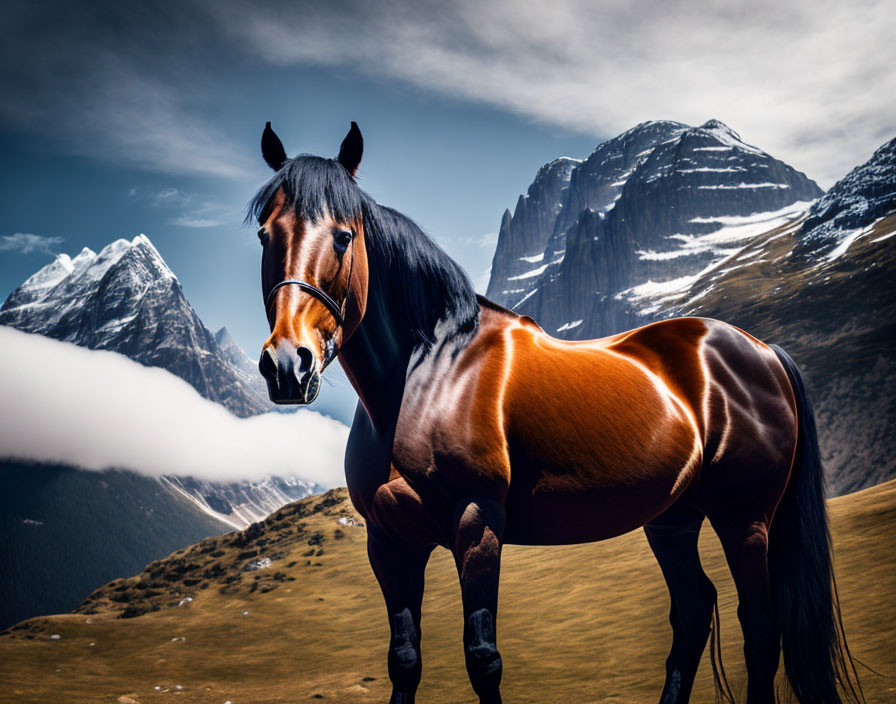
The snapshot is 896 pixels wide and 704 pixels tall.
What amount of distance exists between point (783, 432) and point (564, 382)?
63.9 inches

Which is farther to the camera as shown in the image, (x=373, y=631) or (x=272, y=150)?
(x=373, y=631)

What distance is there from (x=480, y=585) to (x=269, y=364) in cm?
139

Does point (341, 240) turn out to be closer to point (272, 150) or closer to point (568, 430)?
point (272, 150)

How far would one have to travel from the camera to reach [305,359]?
2609mm

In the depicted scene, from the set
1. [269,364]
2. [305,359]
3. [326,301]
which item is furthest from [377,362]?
[269,364]

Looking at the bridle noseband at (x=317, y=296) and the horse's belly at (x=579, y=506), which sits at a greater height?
the bridle noseband at (x=317, y=296)

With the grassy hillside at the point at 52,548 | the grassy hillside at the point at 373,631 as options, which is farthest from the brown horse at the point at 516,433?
the grassy hillside at the point at 52,548

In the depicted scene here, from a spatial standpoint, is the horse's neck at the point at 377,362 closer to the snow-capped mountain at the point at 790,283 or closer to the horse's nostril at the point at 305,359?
the horse's nostril at the point at 305,359

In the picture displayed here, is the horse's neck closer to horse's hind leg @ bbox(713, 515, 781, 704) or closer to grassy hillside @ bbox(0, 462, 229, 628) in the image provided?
horse's hind leg @ bbox(713, 515, 781, 704)

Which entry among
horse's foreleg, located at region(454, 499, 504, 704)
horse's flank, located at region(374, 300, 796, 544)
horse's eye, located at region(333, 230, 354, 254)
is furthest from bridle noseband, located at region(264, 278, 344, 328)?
horse's foreleg, located at region(454, 499, 504, 704)

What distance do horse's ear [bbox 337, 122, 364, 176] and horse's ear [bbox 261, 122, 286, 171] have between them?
0.35 metres

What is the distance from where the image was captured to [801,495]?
13.9 ft

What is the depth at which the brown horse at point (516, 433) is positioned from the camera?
2.95 metres

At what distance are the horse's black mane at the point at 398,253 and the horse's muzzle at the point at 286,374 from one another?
84 centimetres
